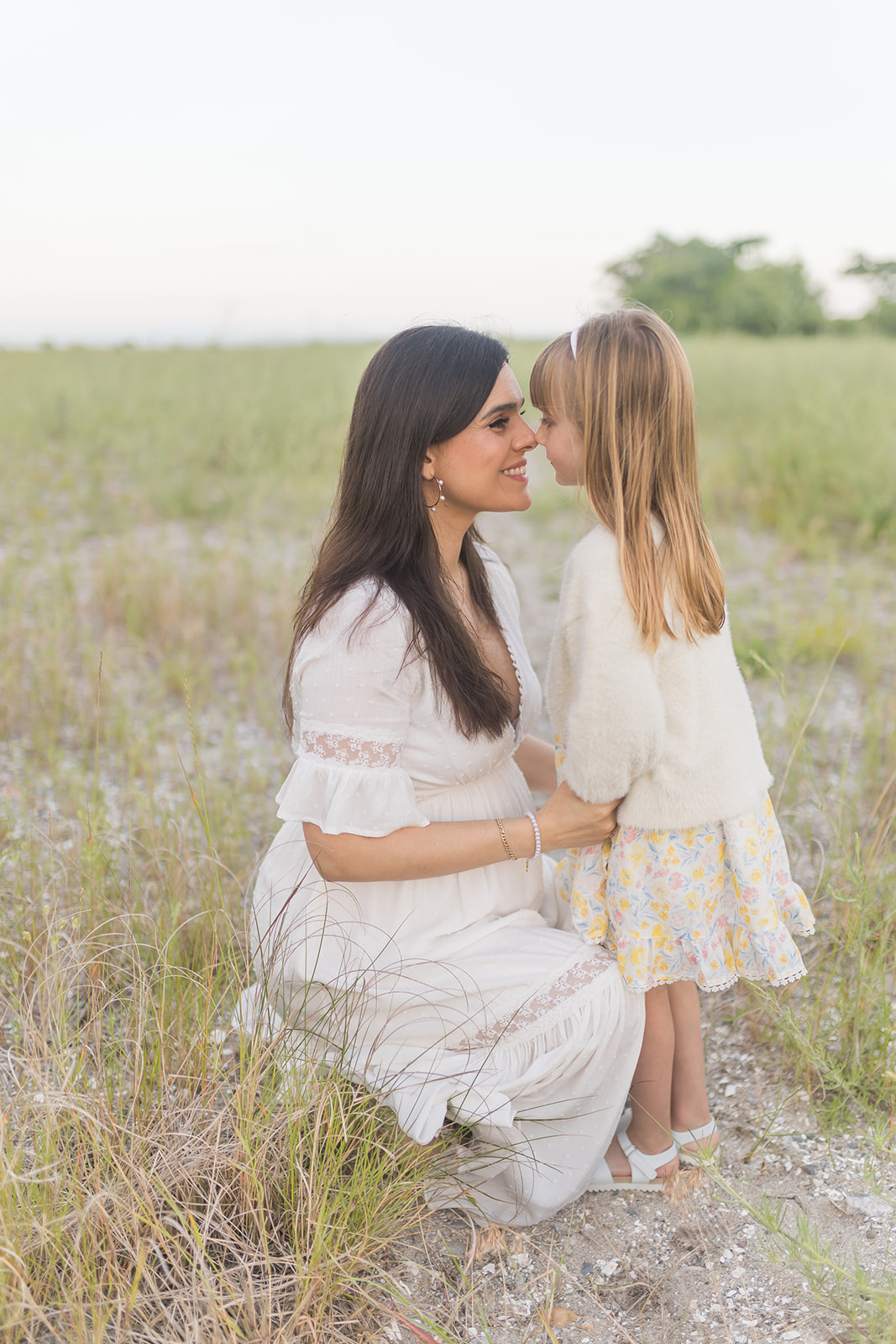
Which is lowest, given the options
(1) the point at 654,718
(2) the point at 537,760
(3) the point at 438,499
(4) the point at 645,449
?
(2) the point at 537,760

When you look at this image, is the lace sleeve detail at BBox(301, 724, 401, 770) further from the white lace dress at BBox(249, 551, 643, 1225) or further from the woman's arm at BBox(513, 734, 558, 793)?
the woman's arm at BBox(513, 734, 558, 793)

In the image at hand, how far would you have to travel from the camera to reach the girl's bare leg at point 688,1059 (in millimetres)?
2082

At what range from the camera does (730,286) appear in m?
32.2

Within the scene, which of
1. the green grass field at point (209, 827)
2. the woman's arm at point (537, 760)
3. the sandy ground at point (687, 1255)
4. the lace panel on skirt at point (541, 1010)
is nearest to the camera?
the green grass field at point (209, 827)

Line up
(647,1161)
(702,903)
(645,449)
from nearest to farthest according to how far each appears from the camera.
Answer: (645,449), (702,903), (647,1161)

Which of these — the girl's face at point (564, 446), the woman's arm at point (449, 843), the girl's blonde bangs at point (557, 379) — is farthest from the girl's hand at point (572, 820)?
the girl's blonde bangs at point (557, 379)

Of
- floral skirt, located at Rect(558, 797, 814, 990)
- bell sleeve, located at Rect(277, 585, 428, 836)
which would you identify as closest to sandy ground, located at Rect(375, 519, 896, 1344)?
floral skirt, located at Rect(558, 797, 814, 990)

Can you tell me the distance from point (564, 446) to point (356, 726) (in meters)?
0.68

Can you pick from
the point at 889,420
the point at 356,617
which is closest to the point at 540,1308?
the point at 356,617

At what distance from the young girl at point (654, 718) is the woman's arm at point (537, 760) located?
42 cm

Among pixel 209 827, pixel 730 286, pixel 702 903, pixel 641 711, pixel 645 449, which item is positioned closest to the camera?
pixel 641 711

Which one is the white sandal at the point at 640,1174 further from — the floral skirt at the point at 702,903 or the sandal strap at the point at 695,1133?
the floral skirt at the point at 702,903

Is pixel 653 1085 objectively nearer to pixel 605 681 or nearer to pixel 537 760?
pixel 537 760

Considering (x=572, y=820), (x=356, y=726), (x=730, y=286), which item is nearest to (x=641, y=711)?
(x=572, y=820)
